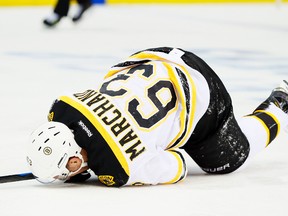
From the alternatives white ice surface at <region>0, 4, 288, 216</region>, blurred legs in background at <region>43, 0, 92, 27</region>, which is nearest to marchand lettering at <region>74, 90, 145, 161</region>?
white ice surface at <region>0, 4, 288, 216</region>

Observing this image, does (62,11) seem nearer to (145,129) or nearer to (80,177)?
(80,177)

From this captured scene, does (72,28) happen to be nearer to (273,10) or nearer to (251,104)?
(273,10)

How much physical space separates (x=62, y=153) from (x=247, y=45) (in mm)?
4556

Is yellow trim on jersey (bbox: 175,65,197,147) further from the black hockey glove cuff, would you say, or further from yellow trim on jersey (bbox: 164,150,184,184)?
the black hockey glove cuff

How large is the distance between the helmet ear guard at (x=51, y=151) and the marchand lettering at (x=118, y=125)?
9cm

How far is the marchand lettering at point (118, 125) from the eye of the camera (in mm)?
2102

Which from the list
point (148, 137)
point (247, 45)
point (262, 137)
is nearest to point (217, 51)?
point (247, 45)

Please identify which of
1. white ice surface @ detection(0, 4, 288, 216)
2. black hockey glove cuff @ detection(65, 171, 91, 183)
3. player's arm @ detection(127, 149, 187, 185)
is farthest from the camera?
black hockey glove cuff @ detection(65, 171, 91, 183)

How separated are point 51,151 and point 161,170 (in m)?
0.29

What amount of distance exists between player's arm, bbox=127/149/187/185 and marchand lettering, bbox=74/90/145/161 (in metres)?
0.05

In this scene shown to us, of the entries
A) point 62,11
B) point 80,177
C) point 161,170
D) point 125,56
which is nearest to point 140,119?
point 161,170

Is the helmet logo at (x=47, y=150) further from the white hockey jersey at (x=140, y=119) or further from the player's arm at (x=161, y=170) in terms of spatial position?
the player's arm at (x=161, y=170)

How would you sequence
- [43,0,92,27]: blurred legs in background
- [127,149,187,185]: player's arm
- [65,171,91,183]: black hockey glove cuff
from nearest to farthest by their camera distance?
1. [127,149,187,185]: player's arm
2. [65,171,91,183]: black hockey glove cuff
3. [43,0,92,27]: blurred legs in background

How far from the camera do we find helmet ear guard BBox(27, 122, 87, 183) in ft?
6.79
